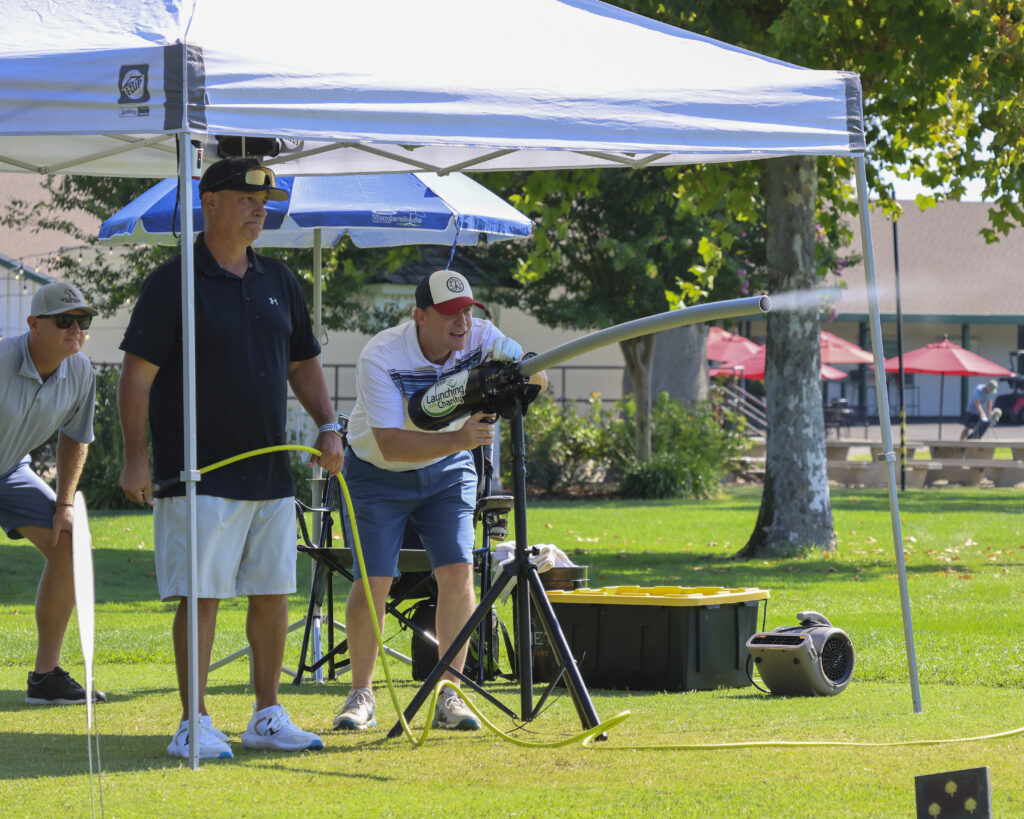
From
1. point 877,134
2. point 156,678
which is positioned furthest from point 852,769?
point 877,134

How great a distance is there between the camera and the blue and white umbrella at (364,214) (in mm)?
7602

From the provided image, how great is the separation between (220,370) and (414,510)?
1.08 metres

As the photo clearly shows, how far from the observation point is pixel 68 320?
6.50 m

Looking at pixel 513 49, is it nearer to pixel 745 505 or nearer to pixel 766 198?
pixel 766 198

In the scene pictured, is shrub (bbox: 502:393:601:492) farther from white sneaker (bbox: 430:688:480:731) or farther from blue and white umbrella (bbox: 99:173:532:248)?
white sneaker (bbox: 430:688:480:731)

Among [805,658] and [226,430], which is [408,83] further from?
→ [805,658]

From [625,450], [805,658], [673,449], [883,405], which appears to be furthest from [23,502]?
[673,449]

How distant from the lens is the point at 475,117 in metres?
5.08

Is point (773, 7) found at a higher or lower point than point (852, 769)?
higher

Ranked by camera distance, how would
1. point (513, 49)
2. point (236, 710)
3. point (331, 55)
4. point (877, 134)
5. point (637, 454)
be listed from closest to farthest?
point (331, 55) → point (513, 49) → point (236, 710) → point (877, 134) → point (637, 454)

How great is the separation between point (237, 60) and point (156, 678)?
3688 millimetres

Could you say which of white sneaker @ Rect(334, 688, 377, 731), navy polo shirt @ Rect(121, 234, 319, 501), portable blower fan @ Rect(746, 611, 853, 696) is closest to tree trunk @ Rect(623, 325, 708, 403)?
portable blower fan @ Rect(746, 611, 853, 696)

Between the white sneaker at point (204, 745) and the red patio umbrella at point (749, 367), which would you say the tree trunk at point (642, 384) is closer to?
the red patio umbrella at point (749, 367)

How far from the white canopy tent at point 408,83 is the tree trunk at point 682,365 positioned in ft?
67.1
